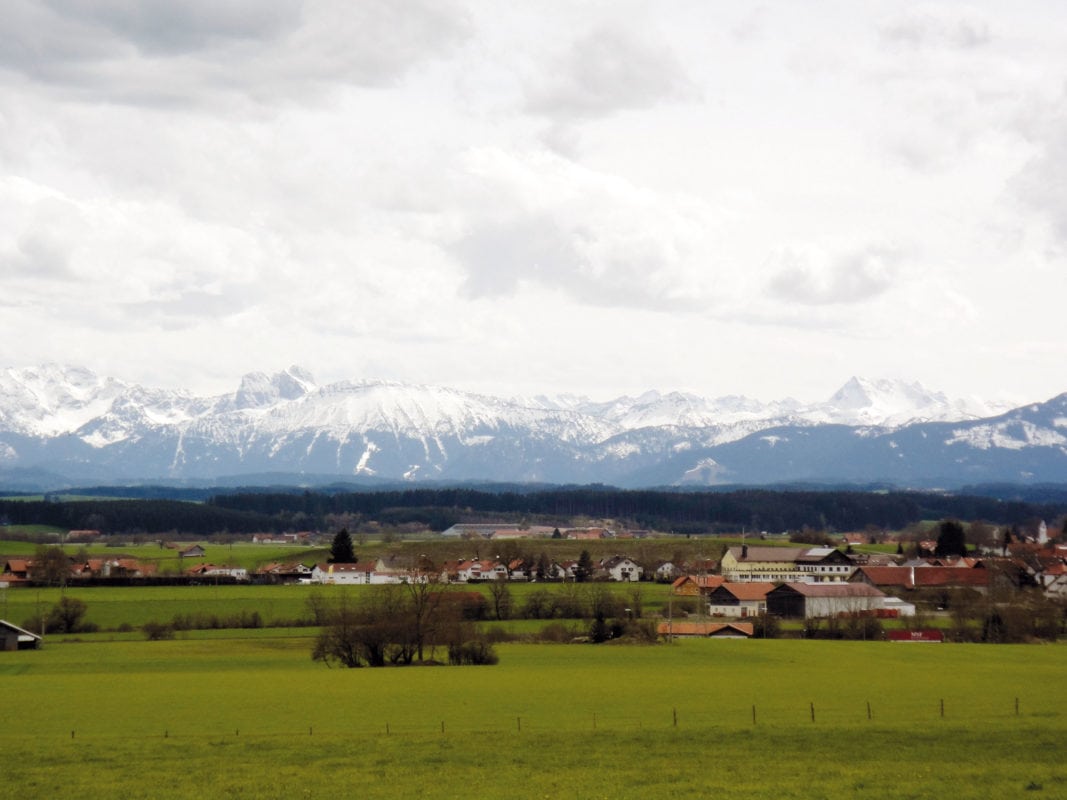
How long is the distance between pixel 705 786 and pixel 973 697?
20.3 meters

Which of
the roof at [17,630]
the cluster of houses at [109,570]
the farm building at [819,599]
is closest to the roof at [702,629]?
the farm building at [819,599]

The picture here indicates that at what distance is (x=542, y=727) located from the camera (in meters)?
35.7

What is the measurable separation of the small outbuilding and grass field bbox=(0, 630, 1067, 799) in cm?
677

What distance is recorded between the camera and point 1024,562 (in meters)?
120

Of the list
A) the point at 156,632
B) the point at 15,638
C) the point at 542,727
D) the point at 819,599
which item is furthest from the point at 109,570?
the point at 542,727

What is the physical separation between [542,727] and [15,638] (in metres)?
41.8

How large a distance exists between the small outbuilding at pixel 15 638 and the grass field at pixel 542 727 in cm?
677

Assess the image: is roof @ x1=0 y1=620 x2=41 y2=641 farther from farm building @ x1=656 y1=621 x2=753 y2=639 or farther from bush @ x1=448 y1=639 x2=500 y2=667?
farm building @ x1=656 y1=621 x2=753 y2=639

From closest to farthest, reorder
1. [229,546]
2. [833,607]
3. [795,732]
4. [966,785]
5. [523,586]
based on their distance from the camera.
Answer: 1. [966,785]
2. [795,732]
3. [833,607]
4. [523,586]
5. [229,546]

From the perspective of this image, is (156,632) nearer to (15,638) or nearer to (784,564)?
(15,638)

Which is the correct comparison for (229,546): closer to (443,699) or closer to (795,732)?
(443,699)

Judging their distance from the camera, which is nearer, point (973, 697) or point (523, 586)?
point (973, 697)

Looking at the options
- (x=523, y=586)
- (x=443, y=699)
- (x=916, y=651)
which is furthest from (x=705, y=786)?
(x=523, y=586)

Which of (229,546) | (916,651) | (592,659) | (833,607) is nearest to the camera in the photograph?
(592,659)
